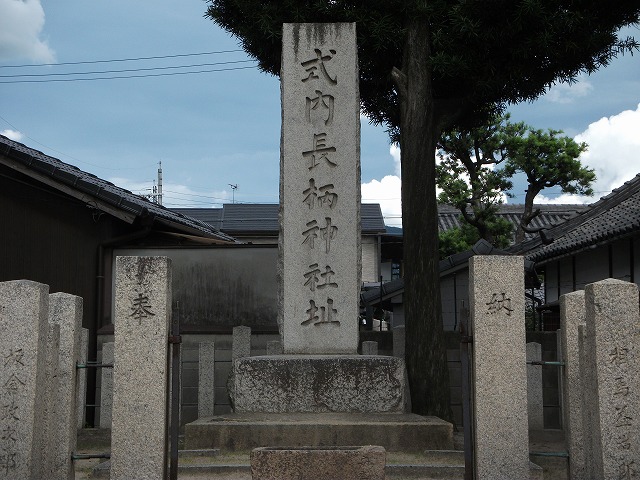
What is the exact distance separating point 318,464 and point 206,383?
6.54 metres

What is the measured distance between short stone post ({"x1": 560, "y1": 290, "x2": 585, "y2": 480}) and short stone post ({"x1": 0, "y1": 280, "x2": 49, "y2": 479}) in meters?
4.52

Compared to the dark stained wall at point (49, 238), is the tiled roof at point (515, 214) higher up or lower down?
higher up

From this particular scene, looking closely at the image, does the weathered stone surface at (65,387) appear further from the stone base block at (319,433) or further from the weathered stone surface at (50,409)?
the stone base block at (319,433)

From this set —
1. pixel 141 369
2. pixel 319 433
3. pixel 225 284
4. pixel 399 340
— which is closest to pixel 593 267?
pixel 399 340

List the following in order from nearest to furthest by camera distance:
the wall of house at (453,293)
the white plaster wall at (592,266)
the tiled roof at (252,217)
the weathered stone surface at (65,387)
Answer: the weathered stone surface at (65,387) → the white plaster wall at (592,266) → the wall of house at (453,293) → the tiled roof at (252,217)

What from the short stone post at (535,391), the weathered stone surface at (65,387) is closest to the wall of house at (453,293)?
the short stone post at (535,391)

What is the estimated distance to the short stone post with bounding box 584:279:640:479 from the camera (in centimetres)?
634

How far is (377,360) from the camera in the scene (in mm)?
8984

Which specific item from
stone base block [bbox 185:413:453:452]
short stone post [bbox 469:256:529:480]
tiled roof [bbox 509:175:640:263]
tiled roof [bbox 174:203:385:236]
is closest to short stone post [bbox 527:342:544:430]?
tiled roof [bbox 509:175:640:263]

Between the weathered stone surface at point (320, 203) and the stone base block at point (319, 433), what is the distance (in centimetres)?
154

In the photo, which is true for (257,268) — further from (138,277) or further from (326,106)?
(138,277)

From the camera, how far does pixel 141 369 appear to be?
689 centimetres

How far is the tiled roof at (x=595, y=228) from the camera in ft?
46.2

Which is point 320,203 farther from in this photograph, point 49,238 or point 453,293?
point 453,293
